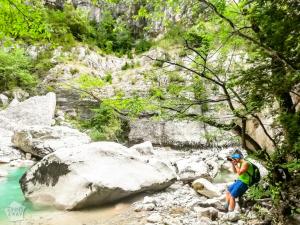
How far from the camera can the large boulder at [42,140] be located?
13.4m

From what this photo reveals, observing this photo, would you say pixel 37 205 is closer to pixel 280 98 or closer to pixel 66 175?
pixel 66 175

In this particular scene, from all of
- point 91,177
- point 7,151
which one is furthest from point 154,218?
point 7,151

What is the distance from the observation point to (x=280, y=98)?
430cm

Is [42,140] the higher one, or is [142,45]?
[142,45]

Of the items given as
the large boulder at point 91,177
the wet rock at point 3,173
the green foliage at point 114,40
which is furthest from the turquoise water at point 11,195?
the green foliage at point 114,40

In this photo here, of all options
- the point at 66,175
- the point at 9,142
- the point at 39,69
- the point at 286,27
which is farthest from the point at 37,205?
the point at 39,69

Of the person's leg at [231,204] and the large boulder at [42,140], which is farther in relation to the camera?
the large boulder at [42,140]

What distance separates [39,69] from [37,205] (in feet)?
69.5

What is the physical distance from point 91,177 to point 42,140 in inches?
295

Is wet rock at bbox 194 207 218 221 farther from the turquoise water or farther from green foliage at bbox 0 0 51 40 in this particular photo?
green foliage at bbox 0 0 51 40

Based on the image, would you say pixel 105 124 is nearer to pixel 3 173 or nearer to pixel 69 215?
pixel 3 173

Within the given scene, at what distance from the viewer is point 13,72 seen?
2289 cm

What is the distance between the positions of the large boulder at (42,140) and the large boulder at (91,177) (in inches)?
213

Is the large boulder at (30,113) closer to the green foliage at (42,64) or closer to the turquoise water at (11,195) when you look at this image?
the green foliage at (42,64)
